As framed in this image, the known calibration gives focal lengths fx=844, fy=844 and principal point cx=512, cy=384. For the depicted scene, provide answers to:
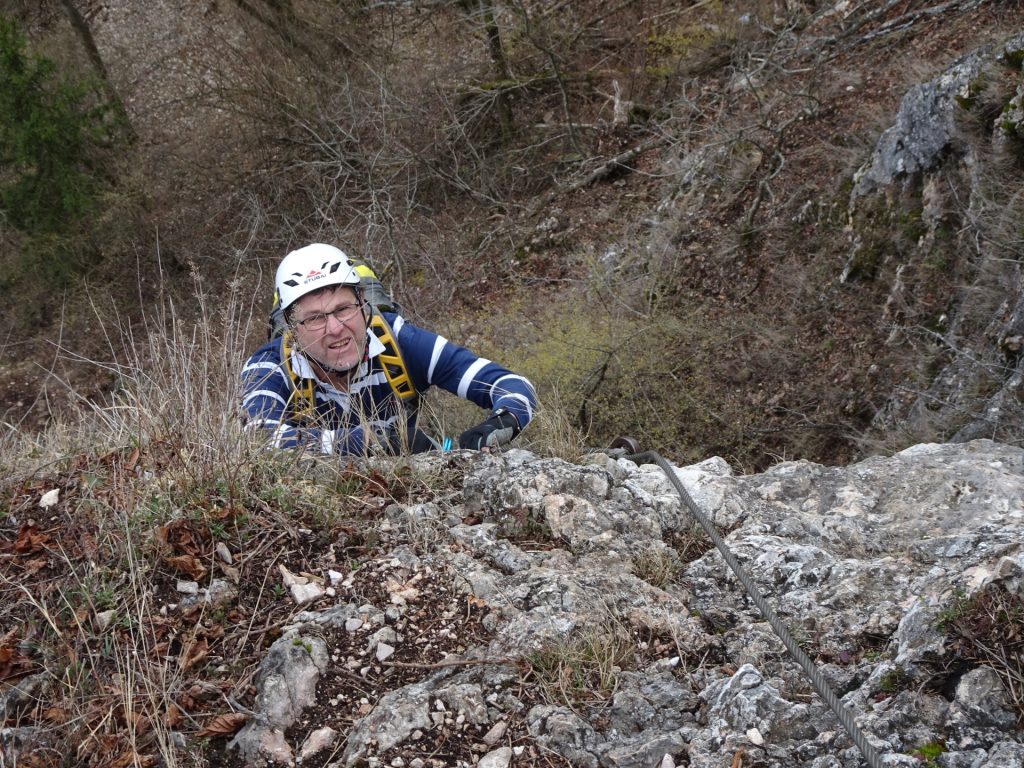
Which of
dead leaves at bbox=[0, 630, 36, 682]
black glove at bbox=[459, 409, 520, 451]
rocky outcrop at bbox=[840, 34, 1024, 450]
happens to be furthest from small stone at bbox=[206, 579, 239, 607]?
rocky outcrop at bbox=[840, 34, 1024, 450]

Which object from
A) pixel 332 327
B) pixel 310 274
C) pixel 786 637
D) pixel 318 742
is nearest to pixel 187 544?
pixel 318 742

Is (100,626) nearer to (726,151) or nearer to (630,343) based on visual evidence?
(630,343)

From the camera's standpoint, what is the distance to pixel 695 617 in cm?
244

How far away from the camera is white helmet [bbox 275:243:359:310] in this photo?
3736 millimetres

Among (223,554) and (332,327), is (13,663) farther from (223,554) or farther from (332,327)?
(332,327)

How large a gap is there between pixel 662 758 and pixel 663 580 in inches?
30.3

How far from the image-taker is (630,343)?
25.7 ft

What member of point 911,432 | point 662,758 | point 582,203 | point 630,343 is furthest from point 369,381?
point 582,203

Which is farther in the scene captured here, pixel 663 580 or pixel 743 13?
pixel 743 13

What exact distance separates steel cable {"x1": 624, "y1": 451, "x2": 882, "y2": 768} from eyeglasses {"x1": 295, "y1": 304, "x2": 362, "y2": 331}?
5.16 feet

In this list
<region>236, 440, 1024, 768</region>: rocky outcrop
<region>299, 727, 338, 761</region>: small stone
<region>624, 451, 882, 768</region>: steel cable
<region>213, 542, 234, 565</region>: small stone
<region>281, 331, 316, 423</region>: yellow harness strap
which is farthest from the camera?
<region>281, 331, 316, 423</region>: yellow harness strap

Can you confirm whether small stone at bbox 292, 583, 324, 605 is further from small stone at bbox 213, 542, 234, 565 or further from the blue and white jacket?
the blue and white jacket

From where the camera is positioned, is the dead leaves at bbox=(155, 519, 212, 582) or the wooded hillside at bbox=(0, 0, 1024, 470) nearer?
the dead leaves at bbox=(155, 519, 212, 582)

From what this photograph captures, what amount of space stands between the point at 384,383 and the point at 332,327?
0.40 metres
